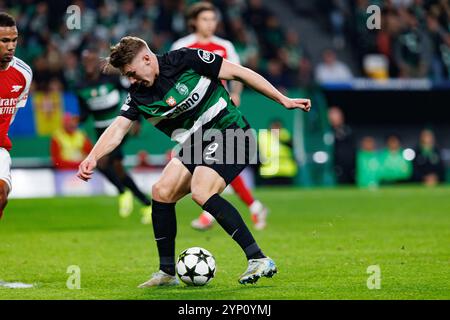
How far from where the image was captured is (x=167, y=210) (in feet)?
25.4

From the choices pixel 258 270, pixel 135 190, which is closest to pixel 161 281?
pixel 258 270

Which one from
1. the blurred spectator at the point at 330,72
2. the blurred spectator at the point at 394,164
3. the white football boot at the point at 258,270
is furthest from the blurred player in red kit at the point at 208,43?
the blurred spectator at the point at 330,72

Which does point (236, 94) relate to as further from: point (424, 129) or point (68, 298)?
point (424, 129)

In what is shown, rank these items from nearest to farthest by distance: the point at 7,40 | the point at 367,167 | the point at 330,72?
A: 1. the point at 7,40
2. the point at 367,167
3. the point at 330,72

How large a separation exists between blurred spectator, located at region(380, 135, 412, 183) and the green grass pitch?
3944mm

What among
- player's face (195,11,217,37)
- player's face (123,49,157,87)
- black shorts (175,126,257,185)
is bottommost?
black shorts (175,126,257,185)

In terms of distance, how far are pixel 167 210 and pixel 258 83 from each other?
1211 millimetres

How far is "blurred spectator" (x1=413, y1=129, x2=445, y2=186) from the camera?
2194 cm

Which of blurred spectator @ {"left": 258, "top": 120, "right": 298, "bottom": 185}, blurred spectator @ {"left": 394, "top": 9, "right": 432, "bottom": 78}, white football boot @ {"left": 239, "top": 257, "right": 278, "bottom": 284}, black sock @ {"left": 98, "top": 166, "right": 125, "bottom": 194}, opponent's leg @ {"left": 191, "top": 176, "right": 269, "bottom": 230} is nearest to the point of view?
white football boot @ {"left": 239, "top": 257, "right": 278, "bottom": 284}

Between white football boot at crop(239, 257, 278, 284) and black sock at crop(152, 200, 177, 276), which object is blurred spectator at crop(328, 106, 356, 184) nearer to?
black sock at crop(152, 200, 177, 276)

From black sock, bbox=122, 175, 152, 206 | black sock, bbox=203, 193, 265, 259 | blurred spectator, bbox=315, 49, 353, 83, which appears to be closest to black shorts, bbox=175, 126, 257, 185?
black sock, bbox=203, 193, 265, 259

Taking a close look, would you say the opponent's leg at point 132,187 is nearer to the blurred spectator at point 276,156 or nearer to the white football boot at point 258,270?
the white football boot at point 258,270

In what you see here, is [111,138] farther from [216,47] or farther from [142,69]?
[216,47]

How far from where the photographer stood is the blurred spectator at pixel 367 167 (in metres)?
22.0
